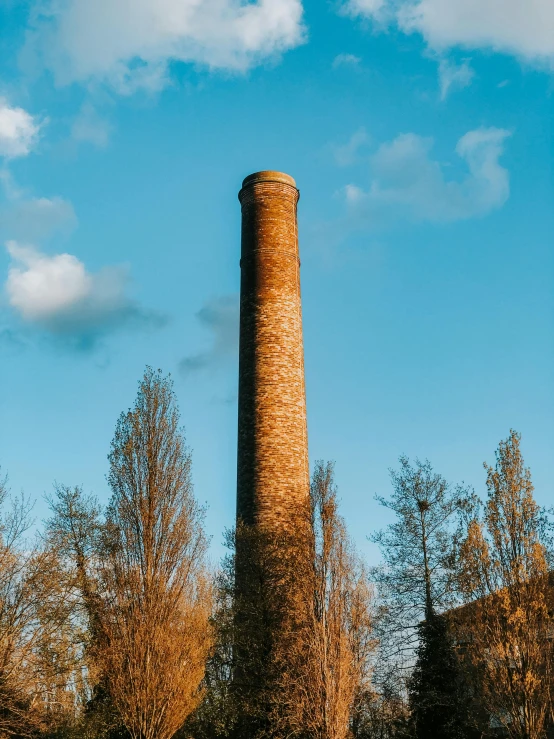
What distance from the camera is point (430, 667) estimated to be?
79.7 ft

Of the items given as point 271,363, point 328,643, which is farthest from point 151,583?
point 271,363

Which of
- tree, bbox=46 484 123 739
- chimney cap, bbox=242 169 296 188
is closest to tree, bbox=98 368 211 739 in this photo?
tree, bbox=46 484 123 739

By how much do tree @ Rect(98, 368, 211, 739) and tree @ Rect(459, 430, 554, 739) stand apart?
648 cm

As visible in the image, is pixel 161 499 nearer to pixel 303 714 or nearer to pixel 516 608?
pixel 303 714

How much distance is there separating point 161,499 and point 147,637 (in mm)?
3117

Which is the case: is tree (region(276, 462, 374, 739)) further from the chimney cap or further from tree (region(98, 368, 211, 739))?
the chimney cap

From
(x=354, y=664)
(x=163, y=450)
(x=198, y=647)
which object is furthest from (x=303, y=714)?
(x=163, y=450)

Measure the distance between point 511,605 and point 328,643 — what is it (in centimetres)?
458

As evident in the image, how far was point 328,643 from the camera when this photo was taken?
20016mm

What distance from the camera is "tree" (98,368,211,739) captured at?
58.4 feet

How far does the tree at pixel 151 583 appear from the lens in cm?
1780

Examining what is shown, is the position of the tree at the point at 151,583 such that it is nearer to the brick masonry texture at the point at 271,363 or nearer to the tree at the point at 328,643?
the tree at the point at 328,643

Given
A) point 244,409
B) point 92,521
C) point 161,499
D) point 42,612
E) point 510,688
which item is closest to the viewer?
point 510,688

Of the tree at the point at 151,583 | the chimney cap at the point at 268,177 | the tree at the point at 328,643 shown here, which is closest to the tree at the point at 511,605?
the tree at the point at 328,643
